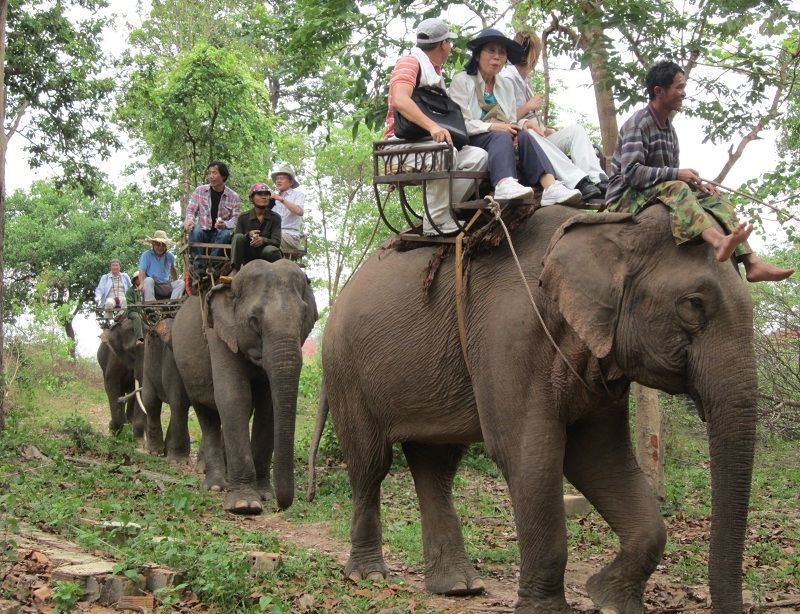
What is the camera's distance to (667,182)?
559 centimetres

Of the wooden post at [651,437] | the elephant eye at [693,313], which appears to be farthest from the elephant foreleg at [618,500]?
the wooden post at [651,437]

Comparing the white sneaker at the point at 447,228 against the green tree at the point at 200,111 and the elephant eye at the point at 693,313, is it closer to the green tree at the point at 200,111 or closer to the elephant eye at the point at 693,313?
the elephant eye at the point at 693,313

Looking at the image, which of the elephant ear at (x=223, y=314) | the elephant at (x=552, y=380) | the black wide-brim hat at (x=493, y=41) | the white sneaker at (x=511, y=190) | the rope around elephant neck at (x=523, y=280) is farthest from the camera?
the elephant ear at (x=223, y=314)

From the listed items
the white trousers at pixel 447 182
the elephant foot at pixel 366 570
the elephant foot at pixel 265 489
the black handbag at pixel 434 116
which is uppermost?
the black handbag at pixel 434 116

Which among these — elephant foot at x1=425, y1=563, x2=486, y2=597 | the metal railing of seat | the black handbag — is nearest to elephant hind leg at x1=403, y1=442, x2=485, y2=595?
elephant foot at x1=425, y1=563, x2=486, y2=597

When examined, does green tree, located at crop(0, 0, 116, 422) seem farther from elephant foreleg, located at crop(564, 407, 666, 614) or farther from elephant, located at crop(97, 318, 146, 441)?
elephant foreleg, located at crop(564, 407, 666, 614)

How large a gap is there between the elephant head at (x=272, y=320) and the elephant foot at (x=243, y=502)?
2.59 ft

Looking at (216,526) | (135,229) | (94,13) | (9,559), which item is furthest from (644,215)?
(135,229)

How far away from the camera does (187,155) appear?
18.5m

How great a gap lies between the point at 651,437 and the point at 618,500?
4.00 meters

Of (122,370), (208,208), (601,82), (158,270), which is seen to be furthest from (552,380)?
(122,370)

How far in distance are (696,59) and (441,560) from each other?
5360mm

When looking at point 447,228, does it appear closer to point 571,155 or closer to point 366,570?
point 571,155

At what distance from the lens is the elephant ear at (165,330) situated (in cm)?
1396
